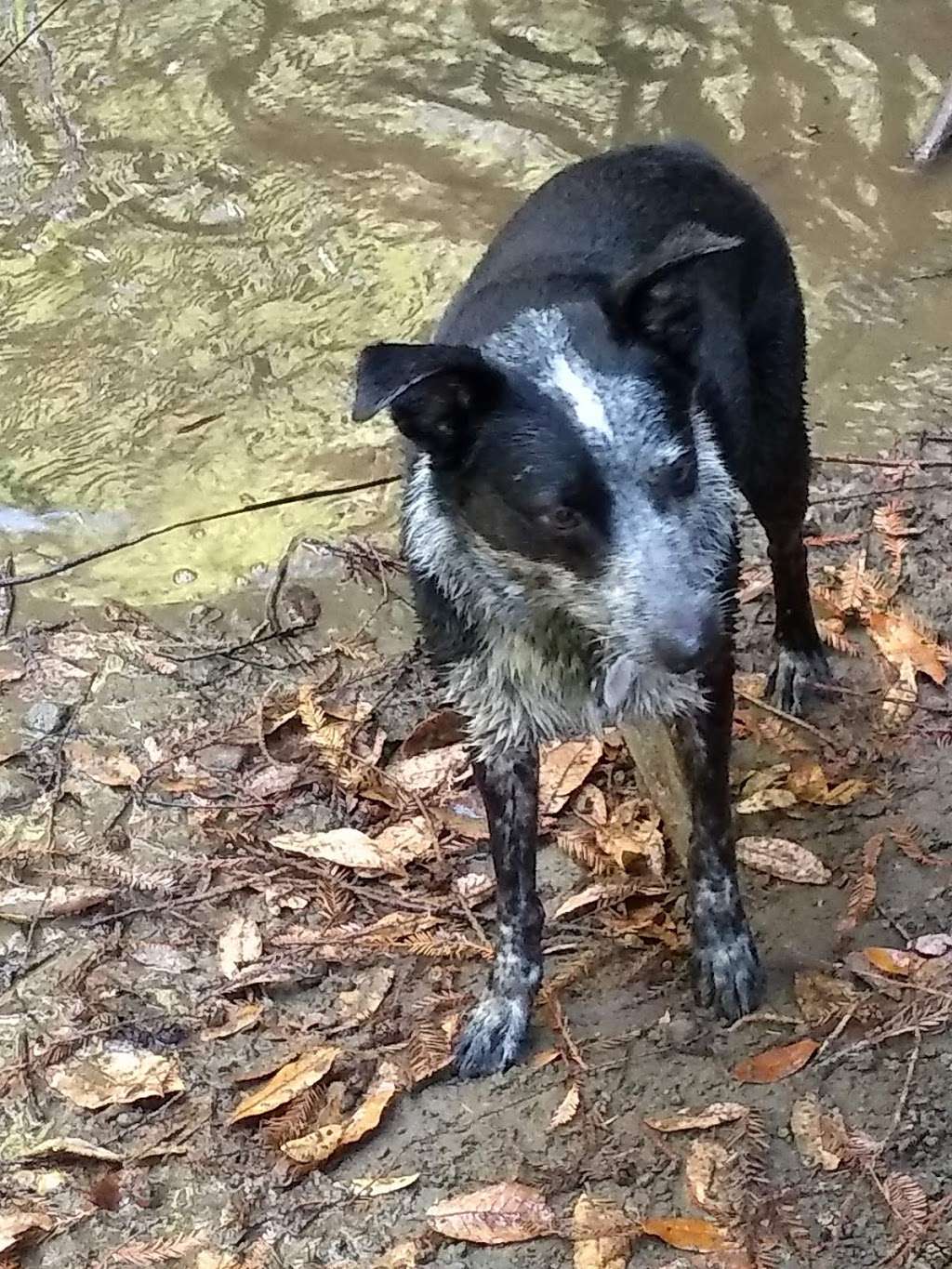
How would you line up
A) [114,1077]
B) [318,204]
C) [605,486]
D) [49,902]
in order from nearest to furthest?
1. [605,486]
2. [114,1077]
3. [49,902]
4. [318,204]

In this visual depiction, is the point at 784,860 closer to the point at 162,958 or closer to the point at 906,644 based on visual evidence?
the point at 906,644

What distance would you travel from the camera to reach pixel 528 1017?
13.7 feet

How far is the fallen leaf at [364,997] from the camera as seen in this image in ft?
14.1

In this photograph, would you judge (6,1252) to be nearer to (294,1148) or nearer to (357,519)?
(294,1148)

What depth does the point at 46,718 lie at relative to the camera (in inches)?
208

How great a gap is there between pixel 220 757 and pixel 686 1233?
225cm

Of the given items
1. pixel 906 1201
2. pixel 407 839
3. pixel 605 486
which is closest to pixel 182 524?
pixel 407 839

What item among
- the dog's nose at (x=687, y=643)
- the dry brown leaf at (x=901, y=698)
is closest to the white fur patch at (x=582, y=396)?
the dog's nose at (x=687, y=643)

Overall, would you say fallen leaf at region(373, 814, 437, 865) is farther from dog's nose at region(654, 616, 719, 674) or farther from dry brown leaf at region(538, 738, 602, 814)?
dog's nose at region(654, 616, 719, 674)

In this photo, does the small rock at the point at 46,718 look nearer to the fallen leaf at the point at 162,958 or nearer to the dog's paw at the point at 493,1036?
the fallen leaf at the point at 162,958

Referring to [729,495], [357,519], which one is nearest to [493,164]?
[357,519]

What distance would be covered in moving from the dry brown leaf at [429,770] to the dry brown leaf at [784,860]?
0.94 metres

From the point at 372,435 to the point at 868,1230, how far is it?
375 centimetres

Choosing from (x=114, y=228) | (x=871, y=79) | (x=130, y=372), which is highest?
(x=871, y=79)
